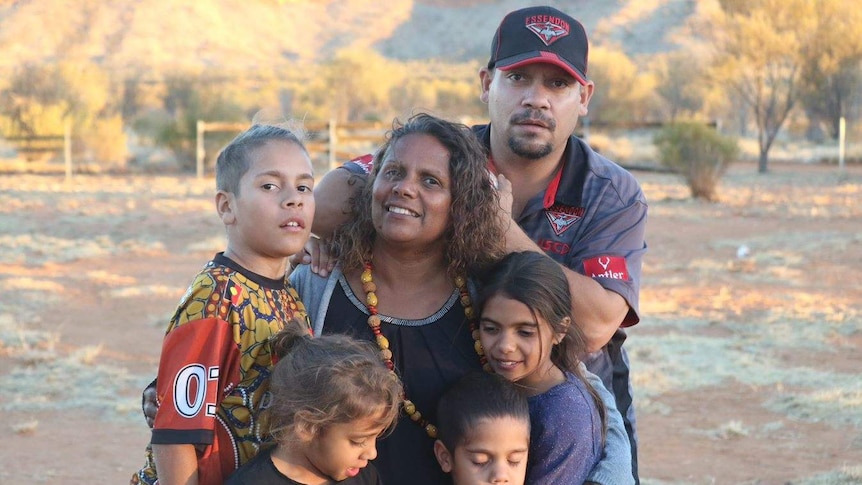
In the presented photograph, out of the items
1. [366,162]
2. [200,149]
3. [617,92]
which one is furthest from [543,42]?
[617,92]

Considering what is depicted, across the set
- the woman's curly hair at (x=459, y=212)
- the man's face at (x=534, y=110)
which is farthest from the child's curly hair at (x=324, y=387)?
the man's face at (x=534, y=110)

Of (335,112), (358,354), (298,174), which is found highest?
(298,174)

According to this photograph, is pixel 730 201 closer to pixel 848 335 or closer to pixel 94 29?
pixel 848 335

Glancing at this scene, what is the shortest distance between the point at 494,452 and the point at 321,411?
51cm

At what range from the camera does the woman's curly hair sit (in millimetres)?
2930

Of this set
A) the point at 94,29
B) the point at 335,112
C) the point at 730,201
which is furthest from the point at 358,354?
the point at 94,29

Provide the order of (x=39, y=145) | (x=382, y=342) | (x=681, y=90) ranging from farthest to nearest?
(x=681, y=90), (x=39, y=145), (x=382, y=342)

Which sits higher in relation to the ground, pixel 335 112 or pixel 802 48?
pixel 802 48

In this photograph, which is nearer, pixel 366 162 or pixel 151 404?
pixel 151 404

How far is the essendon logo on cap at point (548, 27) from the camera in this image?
3.39 meters

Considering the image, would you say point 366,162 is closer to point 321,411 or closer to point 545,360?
point 545,360

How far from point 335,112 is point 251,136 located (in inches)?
1739

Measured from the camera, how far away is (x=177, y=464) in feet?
8.21

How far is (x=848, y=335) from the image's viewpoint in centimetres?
984
